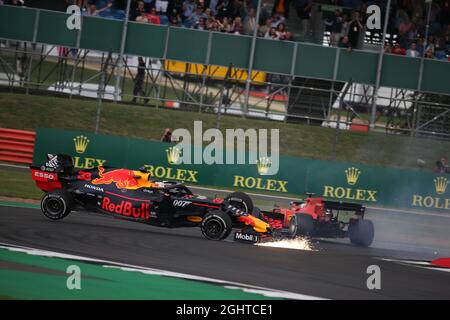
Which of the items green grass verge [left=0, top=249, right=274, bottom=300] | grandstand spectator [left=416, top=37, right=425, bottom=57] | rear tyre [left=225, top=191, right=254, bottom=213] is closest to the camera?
green grass verge [left=0, top=249, right=274, bottom=300]

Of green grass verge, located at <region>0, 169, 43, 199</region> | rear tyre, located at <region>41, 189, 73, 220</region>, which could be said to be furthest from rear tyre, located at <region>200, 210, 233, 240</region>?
green grass verge, located at <region>0, 169, 43, 199</region>

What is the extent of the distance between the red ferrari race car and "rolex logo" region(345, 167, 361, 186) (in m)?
8.29

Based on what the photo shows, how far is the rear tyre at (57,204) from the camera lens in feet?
50.7

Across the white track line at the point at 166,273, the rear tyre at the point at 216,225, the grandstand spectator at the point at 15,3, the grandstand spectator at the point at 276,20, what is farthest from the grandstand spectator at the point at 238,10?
the white track line at the point at 166,273

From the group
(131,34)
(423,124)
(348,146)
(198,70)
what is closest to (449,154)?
(423,124)

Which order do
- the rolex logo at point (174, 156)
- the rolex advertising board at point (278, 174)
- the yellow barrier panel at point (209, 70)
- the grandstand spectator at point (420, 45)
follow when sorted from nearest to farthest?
the rolex logo at point (174, 156) → the rolex advertising board at point (278, 174) → the grandstand spectator at point (420, 45) → the yellow barrier panel at point (209, 70)

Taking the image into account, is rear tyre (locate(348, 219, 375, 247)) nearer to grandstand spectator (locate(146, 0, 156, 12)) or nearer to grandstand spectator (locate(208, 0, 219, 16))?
grandstand spectator (locate(208, 0, 219, 16))

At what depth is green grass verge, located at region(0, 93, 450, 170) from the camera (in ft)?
91.0

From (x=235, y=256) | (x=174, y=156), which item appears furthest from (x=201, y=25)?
(x=235, y=256)

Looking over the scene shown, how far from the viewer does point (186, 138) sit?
27.4 m

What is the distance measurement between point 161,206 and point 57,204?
2054 millimetres

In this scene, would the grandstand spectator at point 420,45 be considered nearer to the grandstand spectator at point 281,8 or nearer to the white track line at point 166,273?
the grandstand spectator at point 281,8

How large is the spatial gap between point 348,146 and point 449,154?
3.37m

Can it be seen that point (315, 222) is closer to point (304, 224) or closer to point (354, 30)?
point (304, 224)
